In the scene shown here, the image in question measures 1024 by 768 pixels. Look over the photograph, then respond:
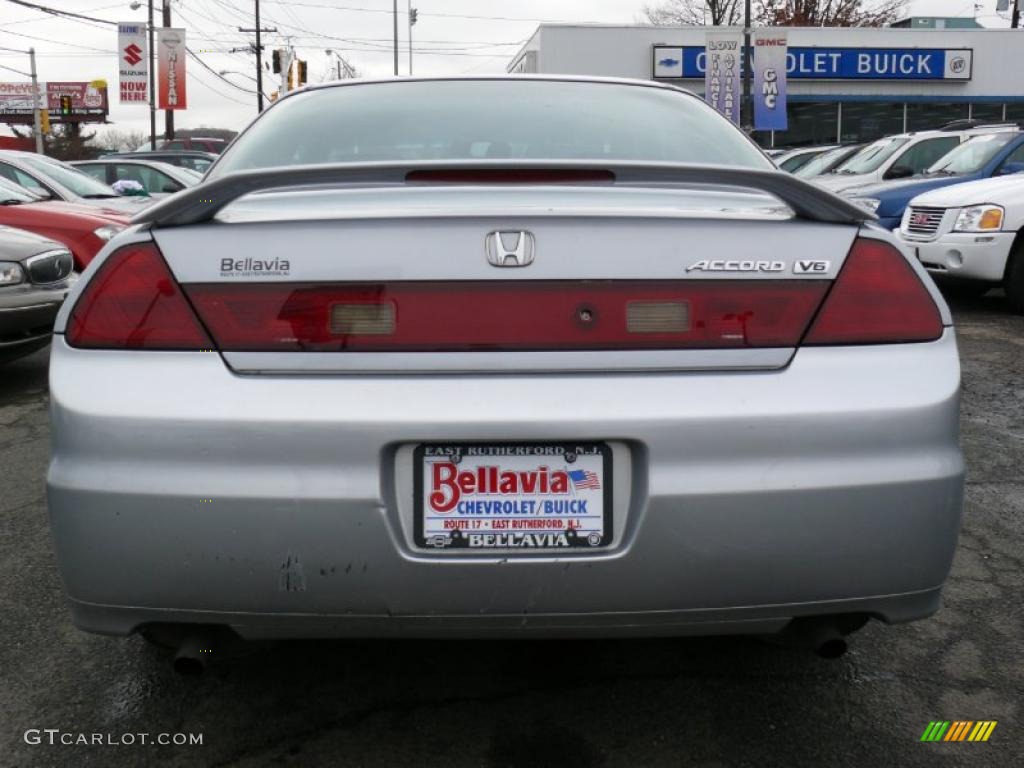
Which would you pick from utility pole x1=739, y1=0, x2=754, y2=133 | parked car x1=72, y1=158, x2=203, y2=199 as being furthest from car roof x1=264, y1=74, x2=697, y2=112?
utility pole x1=739, y1=0, x2=754, y2=133

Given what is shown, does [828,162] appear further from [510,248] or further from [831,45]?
[831,45]

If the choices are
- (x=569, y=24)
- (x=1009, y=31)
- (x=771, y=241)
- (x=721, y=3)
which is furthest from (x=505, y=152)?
(x=721, y=3)

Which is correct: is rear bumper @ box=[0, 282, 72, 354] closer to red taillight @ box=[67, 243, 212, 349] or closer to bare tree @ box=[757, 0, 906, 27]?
red taillight @ box=[67, 243, 212, 349]

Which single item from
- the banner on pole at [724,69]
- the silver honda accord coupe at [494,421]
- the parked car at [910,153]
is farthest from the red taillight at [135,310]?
the banner on pole at [724,69]

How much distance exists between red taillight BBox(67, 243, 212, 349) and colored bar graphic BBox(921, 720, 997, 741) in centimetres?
174

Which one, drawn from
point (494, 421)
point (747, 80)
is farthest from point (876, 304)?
point (747, 80)

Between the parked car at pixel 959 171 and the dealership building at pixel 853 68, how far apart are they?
22722 millimetres

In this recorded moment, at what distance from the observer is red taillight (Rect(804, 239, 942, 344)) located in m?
1.95

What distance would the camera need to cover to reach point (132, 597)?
1.89 m

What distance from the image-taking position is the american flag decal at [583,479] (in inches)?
72.6

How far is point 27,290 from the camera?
18.6 feet

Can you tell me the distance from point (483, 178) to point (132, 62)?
1334 inches

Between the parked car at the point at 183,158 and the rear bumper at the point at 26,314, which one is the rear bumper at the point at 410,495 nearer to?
the rear bumper at the point at 26,314

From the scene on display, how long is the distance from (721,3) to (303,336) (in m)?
51.2
